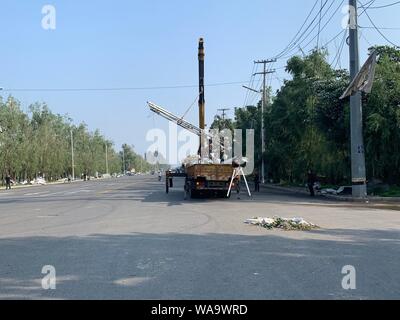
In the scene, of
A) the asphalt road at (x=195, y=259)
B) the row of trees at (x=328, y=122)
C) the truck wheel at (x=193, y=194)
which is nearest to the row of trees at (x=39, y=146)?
the row of trees at (x=328, y=122)

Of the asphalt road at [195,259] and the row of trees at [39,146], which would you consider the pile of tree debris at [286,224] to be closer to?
the asphalt road at [195,259]

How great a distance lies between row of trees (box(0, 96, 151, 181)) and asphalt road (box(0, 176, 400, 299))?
66.9 m

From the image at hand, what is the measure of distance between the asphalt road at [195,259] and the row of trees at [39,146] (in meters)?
66.9

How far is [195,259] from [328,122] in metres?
24.9

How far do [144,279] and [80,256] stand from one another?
258 cm

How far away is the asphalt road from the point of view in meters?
7.39

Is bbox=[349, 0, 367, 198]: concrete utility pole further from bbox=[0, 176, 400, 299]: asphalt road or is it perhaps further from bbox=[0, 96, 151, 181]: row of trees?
bbox=[0, 96, 151, 181]: row of trees

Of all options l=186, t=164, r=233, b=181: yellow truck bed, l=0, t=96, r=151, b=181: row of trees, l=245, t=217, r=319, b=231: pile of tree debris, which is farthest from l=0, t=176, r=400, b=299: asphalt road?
l=0, t=96, r=151, b=181: row of trees

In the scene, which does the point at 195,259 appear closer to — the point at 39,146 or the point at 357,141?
the point at 357,141

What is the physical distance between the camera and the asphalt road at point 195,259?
7.39 metres

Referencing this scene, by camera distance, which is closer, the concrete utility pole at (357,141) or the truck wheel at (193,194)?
the concrete utility pole at (357,141)

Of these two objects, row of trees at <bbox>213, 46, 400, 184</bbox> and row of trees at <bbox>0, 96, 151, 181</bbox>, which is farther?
row of trees at <bbox>0, 96, 151, 181</bbox>
